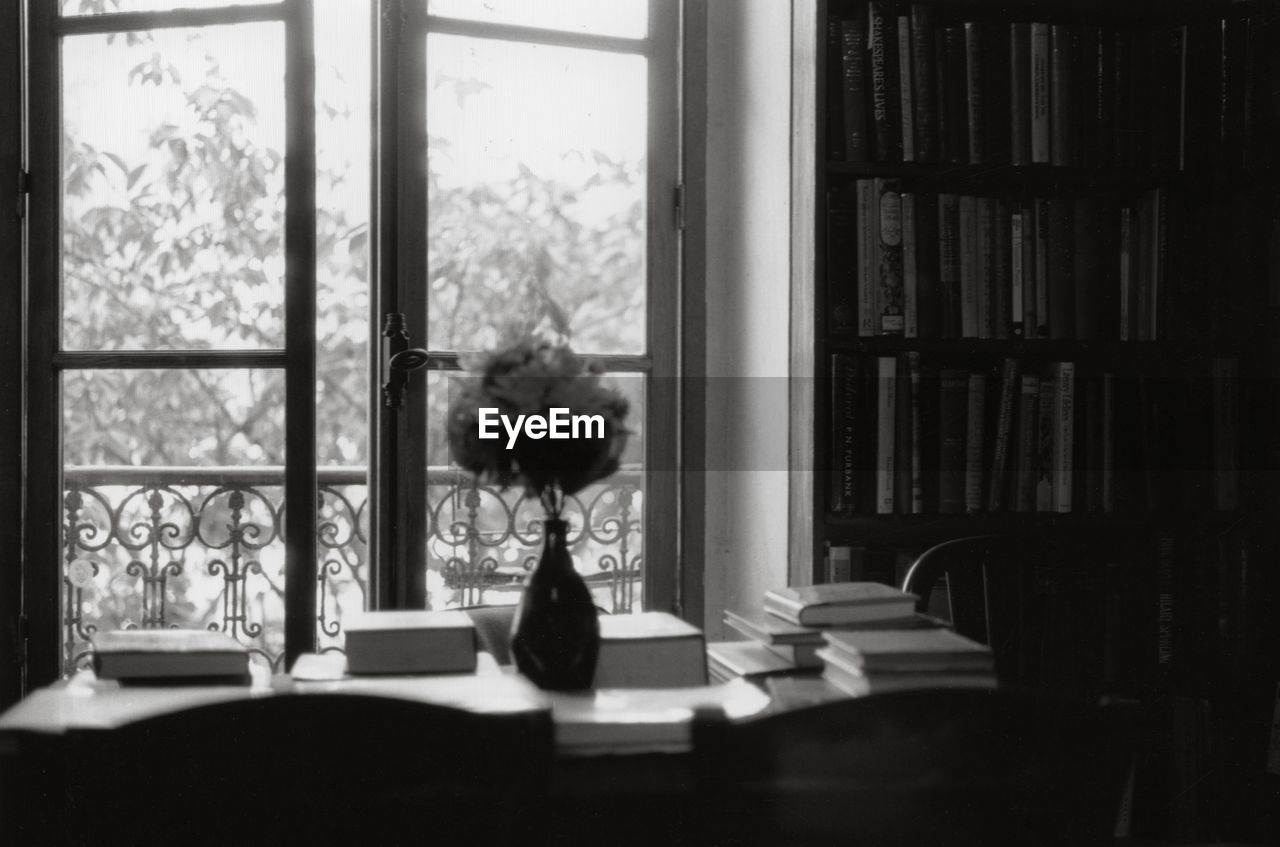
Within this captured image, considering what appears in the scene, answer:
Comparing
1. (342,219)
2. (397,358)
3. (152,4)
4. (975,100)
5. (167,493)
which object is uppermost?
(152,4)

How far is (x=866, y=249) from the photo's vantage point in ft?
7.16

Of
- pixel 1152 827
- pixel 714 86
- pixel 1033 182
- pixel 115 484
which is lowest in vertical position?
pixel 1152 827

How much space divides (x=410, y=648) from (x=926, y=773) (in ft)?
2.14

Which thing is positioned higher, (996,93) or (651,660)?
(996,93)

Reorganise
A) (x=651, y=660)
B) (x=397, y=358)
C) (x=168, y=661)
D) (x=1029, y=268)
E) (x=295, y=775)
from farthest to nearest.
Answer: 1. (x=1029, y=268)
2. (x=397, y=358)
3. (x=651, y=660)
4. (x=168, y=661)
5. (x=295, y=775)

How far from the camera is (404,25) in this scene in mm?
2275

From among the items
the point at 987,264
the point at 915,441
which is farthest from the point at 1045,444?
the point at 987,264

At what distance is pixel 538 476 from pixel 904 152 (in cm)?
118

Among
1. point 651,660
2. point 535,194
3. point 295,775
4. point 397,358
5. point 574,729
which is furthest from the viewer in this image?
Answer: point 535,194

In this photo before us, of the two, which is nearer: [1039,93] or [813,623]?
[813,623]

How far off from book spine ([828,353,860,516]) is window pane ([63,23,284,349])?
108cm

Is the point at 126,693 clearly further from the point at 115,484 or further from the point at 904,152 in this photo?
the point at 904,152

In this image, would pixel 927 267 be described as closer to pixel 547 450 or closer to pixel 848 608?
pixel 848 608

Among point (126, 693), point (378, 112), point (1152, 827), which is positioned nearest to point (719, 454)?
point (378, 112)
